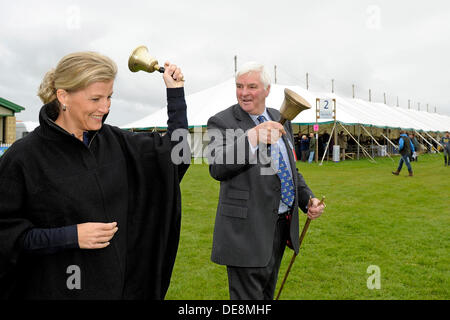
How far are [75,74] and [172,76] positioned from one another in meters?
0.56

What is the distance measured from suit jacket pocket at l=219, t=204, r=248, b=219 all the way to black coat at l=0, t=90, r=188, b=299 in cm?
46

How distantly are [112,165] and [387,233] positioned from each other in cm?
654

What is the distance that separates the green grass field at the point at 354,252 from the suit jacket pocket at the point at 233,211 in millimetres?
2156

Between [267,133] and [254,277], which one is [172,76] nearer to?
[267,133]

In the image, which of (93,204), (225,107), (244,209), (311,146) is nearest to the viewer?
(93,204)

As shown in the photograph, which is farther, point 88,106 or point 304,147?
point 304,147

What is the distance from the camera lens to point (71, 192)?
6.50 ft

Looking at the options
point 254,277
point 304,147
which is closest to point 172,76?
point 254,277

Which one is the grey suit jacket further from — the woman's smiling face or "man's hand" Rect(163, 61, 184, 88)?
the woman's smiling face

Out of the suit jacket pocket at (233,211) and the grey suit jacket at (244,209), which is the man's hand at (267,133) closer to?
the grey suit jacket at (244,209)

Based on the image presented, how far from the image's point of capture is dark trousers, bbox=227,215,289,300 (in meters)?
2.83

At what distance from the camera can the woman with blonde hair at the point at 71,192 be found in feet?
6.23
